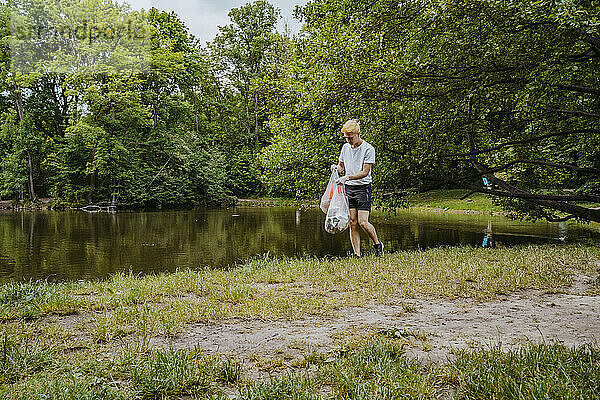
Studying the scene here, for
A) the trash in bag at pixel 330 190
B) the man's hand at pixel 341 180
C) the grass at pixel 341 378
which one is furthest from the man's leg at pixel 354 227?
the grass at pixel 341 378

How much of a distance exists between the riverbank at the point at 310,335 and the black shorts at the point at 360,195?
1.60 metres

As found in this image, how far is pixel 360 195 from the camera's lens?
768 cm

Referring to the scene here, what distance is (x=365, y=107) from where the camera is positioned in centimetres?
724

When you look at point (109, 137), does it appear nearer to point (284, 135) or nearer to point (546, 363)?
point (284, 135)

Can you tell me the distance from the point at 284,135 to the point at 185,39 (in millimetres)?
31960

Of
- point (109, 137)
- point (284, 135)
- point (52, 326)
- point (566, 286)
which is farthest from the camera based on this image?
point (109, 137)

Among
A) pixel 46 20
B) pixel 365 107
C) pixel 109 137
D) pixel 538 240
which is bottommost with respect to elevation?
pixel 538 240

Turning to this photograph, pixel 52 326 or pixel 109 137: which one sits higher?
pixel 109 137

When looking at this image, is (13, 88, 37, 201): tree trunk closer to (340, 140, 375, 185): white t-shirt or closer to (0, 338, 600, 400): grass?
(340, 140, 375, 185): white t-shirt

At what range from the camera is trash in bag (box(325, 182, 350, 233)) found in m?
7.39

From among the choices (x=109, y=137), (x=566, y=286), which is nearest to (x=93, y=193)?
(x=109, y=137)

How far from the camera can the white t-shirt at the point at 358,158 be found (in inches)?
295

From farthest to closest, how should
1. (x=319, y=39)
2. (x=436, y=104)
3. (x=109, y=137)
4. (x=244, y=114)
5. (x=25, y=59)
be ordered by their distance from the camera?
(x=244, y=114)
(x=25, y=59)
(x=109, y=137)
(x=319, y=39)
(x=436, y=104)

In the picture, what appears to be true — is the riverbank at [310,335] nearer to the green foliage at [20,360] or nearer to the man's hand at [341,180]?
the green foliage at [20,360]
